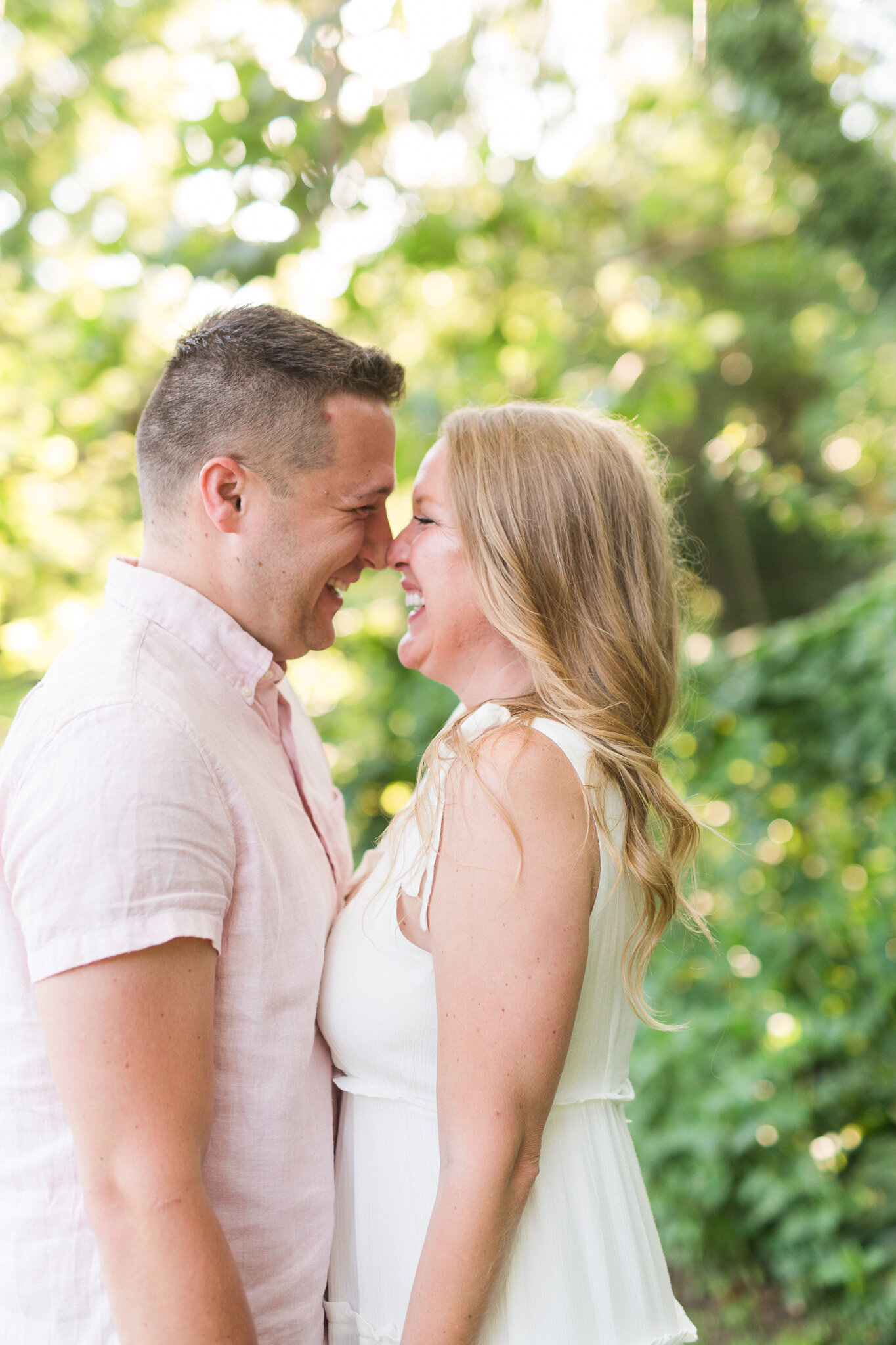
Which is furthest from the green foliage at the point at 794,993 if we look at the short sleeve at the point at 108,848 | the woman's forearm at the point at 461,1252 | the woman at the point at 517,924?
the short sleeve at the point at 108,848

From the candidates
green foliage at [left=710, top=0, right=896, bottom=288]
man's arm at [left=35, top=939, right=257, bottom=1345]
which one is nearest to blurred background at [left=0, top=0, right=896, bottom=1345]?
green foliage at [left=710, top=0, right=896, bottom=288]

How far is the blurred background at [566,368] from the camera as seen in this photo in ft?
11.0

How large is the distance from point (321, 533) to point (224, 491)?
193mm

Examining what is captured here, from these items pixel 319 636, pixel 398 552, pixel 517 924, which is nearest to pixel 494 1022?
pixel 517 924

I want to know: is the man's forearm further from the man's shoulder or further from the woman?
the man's shoulder

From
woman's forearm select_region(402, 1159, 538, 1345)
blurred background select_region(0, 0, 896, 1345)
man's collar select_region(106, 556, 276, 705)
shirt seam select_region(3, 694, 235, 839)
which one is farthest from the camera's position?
blurred background select_region(0, 0, 896, 1345)

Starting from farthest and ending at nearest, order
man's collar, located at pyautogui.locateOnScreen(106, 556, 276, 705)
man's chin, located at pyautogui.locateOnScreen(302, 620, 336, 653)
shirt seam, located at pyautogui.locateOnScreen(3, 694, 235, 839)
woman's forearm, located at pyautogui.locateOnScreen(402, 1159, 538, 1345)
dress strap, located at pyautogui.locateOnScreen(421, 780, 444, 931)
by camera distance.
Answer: man's chin, located at pyautogui.locateOnScreen(302, 620, 336, 653)
man's collar, located at pyautogui.locateOnScreen(106, 556, 276, 705)
dress strap, located at pyautogui.locateOnScreen(421, 780, 444, 931)
woman's forearm, located at pyautogui.locateOnScreen(402, 1159, 538, 1345)
shirt seam, located at pyautogui.locateOnScreen(3, 694, 235, 839)

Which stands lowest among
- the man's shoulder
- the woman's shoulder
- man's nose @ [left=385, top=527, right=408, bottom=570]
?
the woman's shoulder

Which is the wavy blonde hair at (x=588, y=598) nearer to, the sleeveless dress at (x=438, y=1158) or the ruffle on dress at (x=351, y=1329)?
the sleeveless dress at (x=438, y=1158)

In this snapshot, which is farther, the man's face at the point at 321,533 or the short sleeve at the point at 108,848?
the man's face at the point at 321,533

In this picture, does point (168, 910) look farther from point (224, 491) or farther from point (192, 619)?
point (224, 491)

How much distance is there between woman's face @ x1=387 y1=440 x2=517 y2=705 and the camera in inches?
71.9

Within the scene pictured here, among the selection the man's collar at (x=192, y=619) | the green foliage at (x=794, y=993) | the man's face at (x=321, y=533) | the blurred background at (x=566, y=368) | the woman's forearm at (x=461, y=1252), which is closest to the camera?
the woman's forearm at (x=461, y=1252)

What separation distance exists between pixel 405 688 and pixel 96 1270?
3.25 metres
